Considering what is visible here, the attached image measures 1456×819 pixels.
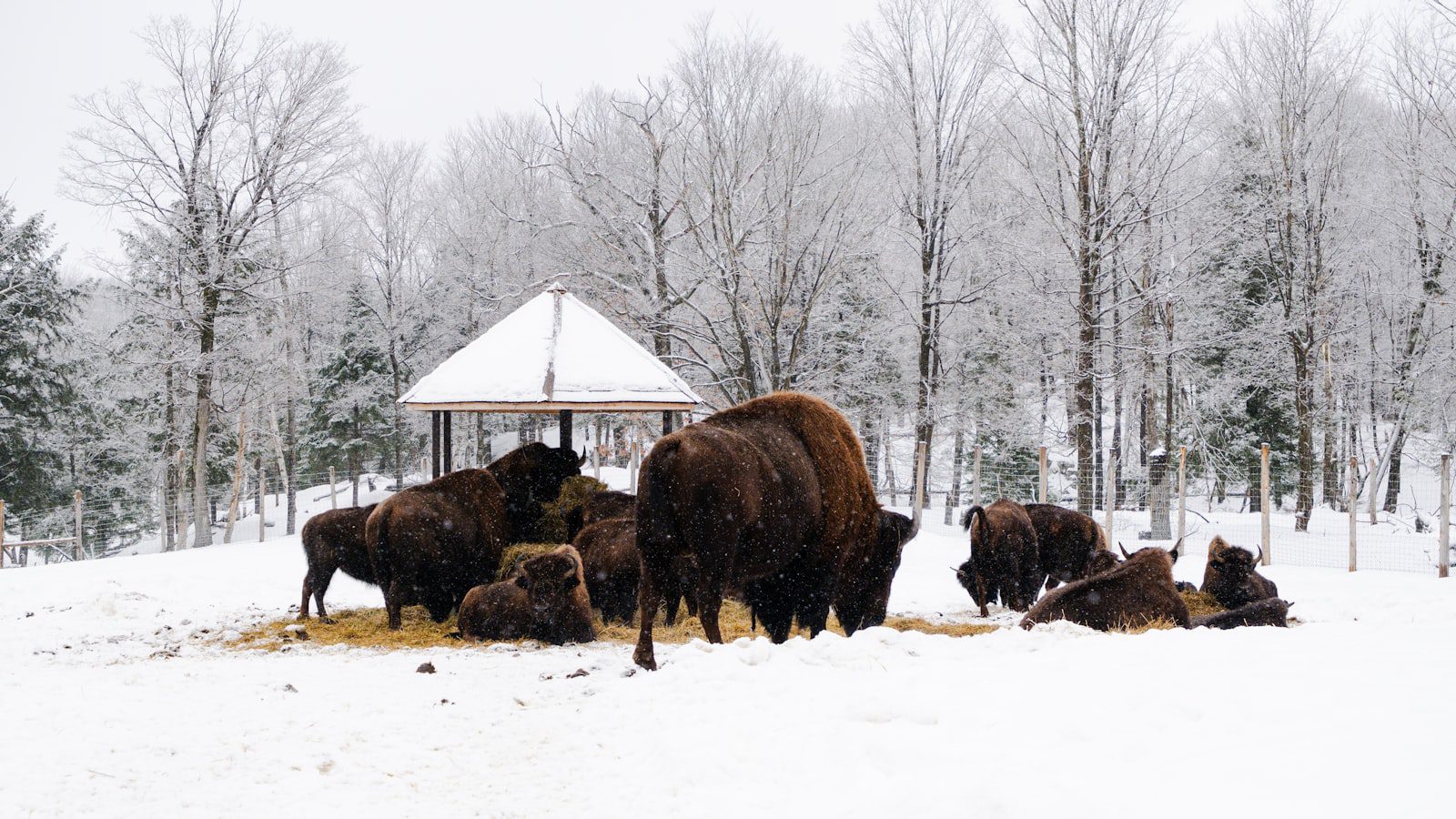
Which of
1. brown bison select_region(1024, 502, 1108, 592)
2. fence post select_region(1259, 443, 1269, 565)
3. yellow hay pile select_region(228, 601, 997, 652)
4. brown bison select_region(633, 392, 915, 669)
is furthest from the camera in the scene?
fence post select_region(1259, 443, 1269, 565)

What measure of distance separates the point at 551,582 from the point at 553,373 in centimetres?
380

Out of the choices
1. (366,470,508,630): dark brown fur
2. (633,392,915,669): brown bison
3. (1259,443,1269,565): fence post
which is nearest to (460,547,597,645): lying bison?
(366,470,508,630): dark brown fur

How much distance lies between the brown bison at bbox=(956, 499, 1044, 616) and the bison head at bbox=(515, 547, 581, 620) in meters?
4.62

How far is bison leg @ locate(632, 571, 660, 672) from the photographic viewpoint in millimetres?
5695

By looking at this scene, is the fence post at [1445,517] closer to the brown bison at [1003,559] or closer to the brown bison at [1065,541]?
the brown bison at [1065,541]

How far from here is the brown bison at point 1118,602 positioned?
6812 millimetres

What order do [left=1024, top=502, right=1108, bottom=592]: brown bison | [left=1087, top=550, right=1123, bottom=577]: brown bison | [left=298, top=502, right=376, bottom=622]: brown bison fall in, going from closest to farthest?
[left=1087, top=550, right=1123, bottom=577]: brown bison, [left=298, top=502, right=376, bottom=622]: brown bison, [left=1024, top=502, right=1108, bottom=592]: brown bison

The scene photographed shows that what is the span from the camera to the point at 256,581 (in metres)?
11.5

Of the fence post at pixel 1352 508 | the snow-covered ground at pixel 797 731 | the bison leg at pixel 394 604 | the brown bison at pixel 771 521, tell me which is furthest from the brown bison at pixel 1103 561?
the bison leg at pixel 394 604

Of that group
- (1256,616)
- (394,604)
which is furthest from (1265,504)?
(394,604)

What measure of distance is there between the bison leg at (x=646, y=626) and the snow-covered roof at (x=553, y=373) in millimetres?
4524

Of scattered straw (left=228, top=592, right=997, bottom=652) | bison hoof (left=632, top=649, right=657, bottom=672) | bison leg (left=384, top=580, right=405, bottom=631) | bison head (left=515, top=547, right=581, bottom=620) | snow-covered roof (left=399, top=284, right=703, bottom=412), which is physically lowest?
scattered straw (left=228, top=592, right=997, bottom=652)

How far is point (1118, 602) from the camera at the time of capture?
272 inches

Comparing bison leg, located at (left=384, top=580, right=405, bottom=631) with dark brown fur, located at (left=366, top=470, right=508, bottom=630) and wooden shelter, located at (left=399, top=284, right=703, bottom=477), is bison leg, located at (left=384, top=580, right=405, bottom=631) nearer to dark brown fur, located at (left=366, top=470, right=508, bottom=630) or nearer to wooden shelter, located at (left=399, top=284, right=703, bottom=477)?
dark brown fur, located at (left=366, top=470, right=508, bottom=630)
